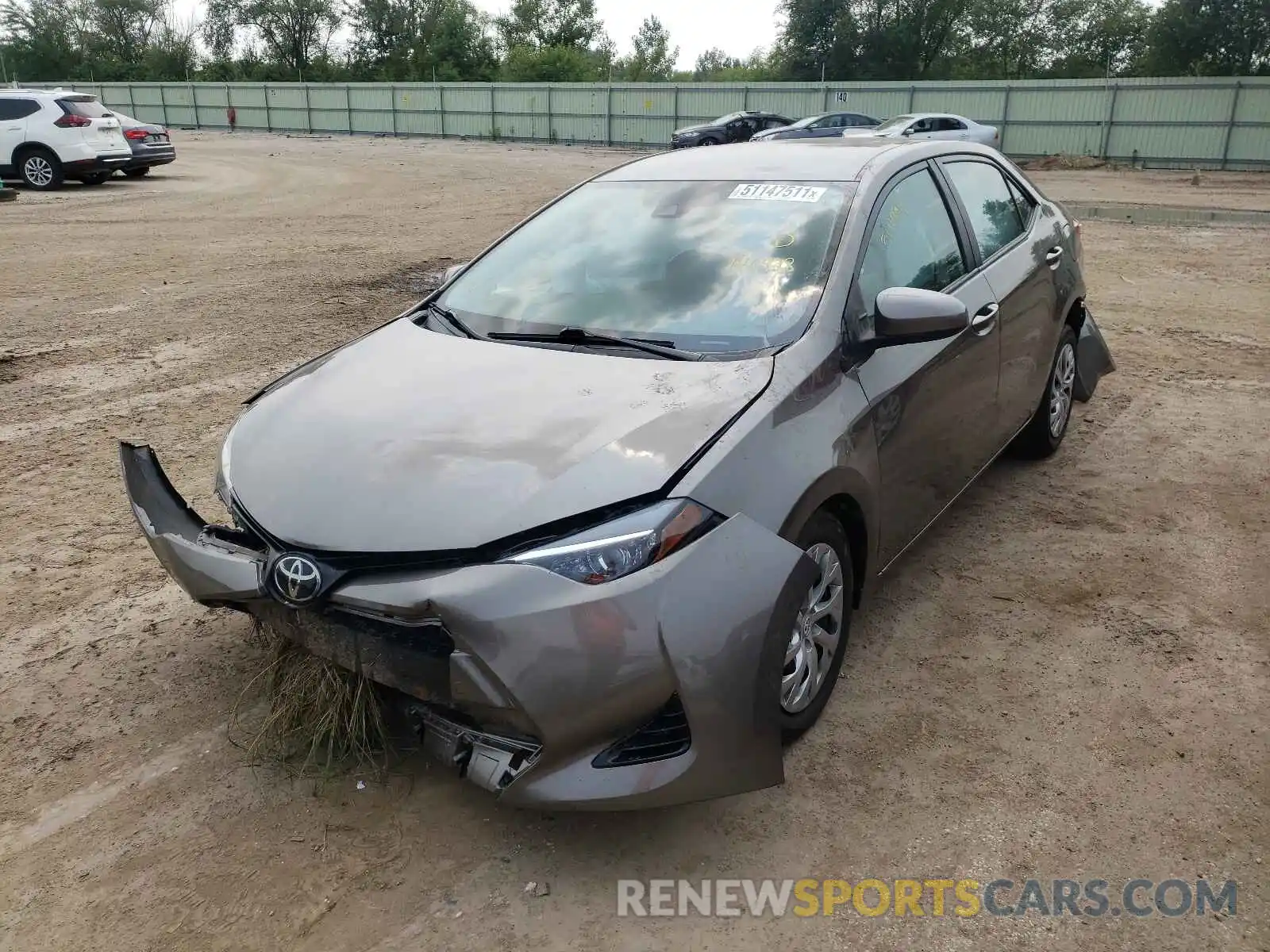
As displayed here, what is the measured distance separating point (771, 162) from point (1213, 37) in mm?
43148

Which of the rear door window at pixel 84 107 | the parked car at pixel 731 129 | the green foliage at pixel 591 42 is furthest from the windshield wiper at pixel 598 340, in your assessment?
the green foliage at pixel 591 42

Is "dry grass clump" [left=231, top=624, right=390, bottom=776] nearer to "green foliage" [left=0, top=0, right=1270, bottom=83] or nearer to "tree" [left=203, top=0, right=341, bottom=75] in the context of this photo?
"green foliage" [left=0, top=0, right=1270, bottom=83]

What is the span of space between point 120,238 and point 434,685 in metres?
11.6

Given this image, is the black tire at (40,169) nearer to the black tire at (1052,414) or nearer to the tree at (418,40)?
the black tire at (1052,414)

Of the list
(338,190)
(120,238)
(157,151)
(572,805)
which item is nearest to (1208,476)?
(572,805)

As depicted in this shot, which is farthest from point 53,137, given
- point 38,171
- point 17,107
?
point 38,171

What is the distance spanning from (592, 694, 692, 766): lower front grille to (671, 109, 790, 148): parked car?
2813 cm

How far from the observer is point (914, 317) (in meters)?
3.08

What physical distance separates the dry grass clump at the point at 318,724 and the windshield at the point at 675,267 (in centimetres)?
134

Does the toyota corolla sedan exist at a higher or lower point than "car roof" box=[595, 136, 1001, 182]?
lower

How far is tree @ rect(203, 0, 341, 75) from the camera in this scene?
2677 inches

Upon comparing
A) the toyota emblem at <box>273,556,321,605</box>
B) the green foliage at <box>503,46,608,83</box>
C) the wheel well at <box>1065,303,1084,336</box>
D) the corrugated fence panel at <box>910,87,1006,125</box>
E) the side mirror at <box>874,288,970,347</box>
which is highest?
the green foliage at <box>503,46,608,83</box>

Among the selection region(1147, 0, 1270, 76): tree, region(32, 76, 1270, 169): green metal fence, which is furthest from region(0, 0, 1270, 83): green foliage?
region(32, 76, 1270, 169): green metal fence

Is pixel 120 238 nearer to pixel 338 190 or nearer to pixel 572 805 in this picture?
pixel 338 190
